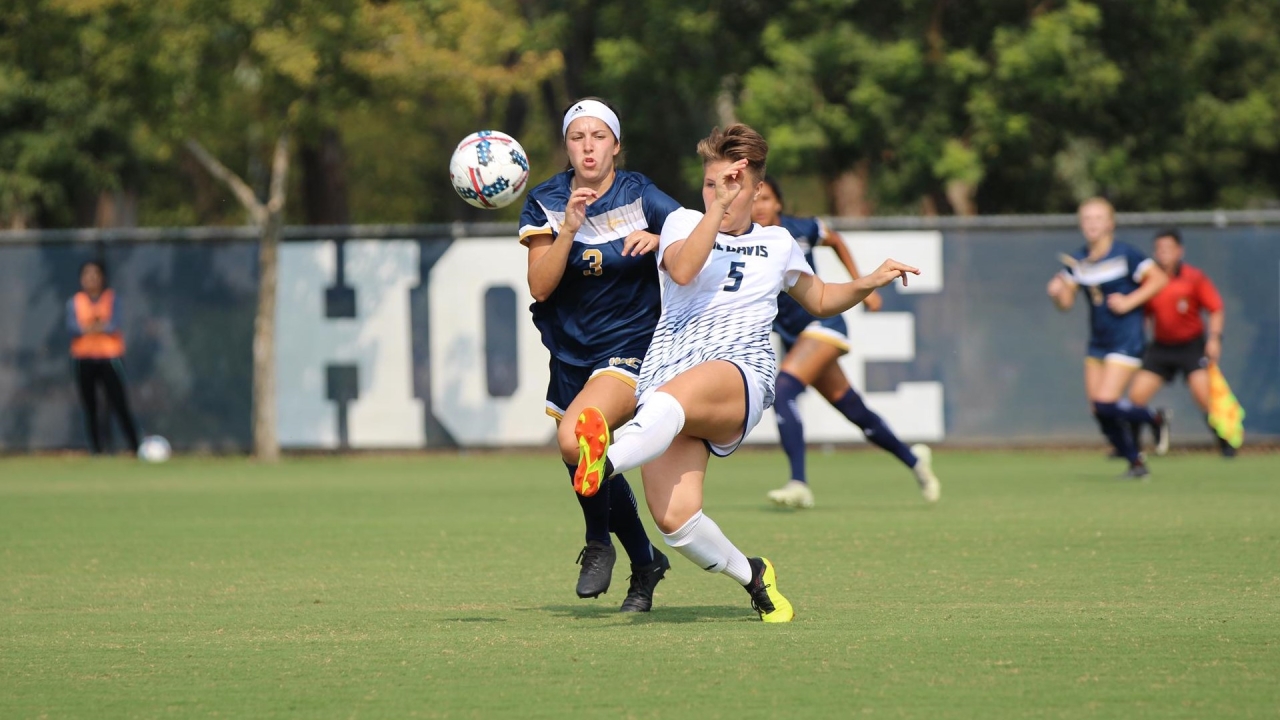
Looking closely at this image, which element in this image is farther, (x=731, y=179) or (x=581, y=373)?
(x=581, y=373)

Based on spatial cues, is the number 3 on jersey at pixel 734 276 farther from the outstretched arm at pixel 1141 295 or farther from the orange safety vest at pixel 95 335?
the orange safety vest at pixel 95 335

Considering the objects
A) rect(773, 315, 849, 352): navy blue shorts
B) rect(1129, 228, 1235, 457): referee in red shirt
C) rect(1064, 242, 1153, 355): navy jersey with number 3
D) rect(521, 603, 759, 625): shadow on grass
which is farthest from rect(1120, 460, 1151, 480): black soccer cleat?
rect(521, 603, 759, 625): shadow on grass

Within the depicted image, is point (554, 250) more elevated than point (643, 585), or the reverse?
point (554, 250)

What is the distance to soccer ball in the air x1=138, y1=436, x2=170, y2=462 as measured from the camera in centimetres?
1930

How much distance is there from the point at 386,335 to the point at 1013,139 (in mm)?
10574

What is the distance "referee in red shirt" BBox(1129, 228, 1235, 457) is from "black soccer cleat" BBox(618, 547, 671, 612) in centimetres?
1089

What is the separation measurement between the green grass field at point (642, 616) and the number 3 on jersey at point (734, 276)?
136 centimetres

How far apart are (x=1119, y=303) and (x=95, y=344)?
37.4ft

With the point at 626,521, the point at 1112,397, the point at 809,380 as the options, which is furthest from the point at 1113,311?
the point at 626,521

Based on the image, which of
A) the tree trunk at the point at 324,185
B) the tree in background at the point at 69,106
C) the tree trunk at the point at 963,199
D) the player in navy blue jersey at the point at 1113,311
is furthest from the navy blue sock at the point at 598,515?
the tree trunk at the point at 324,185

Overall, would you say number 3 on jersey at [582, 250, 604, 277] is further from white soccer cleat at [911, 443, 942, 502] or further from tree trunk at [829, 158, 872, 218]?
tree trunk at [829, 158, 872, 218]

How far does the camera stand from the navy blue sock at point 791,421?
12070mm

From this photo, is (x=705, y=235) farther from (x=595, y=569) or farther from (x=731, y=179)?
(x=595, y=569)

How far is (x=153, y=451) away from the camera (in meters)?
19.3
